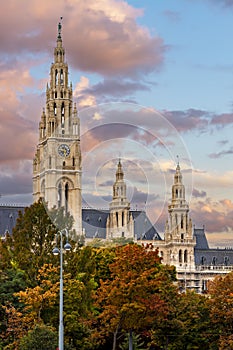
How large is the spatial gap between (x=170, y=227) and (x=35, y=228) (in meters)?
122

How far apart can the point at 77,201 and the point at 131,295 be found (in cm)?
11254

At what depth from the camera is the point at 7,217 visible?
168000 mm

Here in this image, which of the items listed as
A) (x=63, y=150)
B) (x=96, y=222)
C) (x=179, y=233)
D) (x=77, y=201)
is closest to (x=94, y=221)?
(x=96, y=222)

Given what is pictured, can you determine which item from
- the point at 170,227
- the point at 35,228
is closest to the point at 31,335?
the point at 35,228

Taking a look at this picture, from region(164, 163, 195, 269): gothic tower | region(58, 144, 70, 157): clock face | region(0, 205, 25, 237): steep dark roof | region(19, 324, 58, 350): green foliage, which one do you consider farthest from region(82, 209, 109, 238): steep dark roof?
region(19, 324, 58, 350): green foliage

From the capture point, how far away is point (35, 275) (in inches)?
2308

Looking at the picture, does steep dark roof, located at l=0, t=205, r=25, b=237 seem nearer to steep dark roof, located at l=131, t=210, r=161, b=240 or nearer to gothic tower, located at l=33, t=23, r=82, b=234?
gothic tower, located at l=33, t=23, r=82, b=234

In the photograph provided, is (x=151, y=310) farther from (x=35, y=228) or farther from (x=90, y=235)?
(x=90, y=235)

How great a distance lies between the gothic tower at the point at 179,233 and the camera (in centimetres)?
17400

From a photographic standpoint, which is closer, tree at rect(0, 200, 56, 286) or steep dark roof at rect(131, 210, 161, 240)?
tree at rect(0, 200, 56, 286)

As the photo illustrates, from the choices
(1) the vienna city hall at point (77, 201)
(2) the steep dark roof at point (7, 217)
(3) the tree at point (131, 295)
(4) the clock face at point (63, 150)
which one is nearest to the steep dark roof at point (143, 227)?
(1) the vienna city hall at point (77, 201)

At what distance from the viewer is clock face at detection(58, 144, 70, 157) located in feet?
564

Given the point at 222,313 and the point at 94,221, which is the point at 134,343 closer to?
the point at 222,313

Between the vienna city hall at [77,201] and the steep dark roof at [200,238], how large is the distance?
22.4ft
